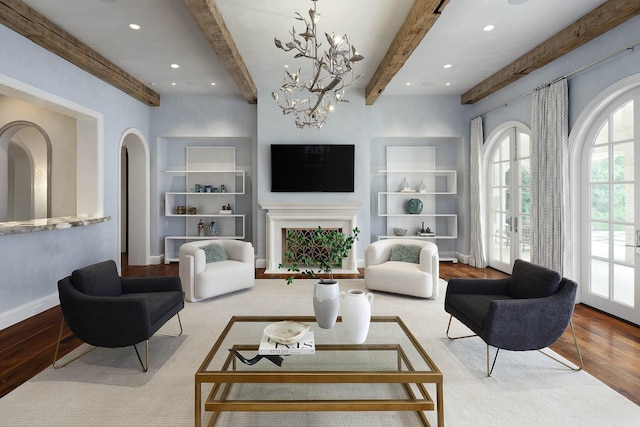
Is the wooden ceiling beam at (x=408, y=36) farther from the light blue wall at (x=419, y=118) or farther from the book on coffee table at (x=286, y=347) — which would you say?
the book on coffee table at (x=286, y=347)

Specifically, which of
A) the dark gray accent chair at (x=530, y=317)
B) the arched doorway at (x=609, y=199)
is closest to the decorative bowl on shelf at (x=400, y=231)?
the arched doorway at (x=609, y=199)

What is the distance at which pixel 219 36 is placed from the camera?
3410mm

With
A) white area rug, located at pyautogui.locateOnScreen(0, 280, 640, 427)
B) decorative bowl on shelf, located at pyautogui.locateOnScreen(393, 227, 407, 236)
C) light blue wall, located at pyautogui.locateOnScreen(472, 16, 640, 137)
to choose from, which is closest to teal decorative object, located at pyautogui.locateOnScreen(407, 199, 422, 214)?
decorative bowl on shelf, located at pyautogui.locateOnScreen(393, 227, 407, 236)

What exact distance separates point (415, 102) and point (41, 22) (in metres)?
5.16

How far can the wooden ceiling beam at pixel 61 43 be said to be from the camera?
3.08 metres

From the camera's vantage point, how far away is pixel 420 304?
390 centimetres

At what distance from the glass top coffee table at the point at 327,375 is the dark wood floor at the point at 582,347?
135cm

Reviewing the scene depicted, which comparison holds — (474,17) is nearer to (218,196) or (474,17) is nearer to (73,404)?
(73,404)

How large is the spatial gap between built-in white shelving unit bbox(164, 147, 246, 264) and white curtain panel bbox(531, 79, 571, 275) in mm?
4733

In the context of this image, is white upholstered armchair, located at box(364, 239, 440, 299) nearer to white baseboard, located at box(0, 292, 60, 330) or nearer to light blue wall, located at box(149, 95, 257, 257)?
light blue wall, located at box(149, 95, 257, 257)

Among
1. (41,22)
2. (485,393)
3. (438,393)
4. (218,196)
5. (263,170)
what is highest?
(41,22)

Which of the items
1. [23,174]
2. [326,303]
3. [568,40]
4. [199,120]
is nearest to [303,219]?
[199,120]

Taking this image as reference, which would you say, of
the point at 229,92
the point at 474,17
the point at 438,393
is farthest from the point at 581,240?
the point at 229,92

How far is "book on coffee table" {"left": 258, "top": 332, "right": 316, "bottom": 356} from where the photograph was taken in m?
1.87
